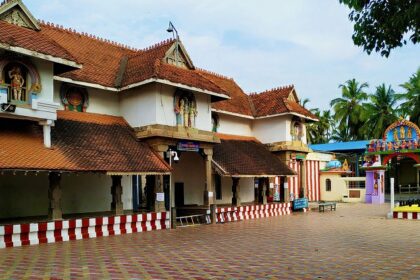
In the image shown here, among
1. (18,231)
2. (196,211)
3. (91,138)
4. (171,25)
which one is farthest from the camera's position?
(196,211)

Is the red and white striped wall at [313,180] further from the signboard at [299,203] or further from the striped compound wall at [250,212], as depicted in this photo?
the striped compound wall at [250,212]

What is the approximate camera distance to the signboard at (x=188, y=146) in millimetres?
16984

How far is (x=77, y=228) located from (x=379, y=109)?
36.9m

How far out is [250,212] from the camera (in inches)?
797

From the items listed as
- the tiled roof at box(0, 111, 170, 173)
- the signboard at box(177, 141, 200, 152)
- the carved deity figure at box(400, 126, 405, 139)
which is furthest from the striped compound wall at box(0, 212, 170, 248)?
the carved deity figure at box(400, 126, 405, 139)

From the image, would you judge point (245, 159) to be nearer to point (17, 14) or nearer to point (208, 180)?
point (208, 180)

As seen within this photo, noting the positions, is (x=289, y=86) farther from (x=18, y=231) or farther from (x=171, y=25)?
(x=18, y=231)

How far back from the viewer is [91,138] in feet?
48.6

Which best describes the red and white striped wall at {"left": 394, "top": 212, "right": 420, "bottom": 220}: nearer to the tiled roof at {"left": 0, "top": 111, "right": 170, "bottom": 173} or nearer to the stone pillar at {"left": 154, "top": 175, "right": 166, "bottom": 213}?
the stone pillar at {"left": 154, "top": 175, "right": 166, "bottom": 213}

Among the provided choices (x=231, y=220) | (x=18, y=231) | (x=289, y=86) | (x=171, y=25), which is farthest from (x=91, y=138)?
(x=289, y=86)

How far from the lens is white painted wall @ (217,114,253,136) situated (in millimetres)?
22547

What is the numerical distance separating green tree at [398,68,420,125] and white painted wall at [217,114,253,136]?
20.6 m

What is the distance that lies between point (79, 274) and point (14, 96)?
21.5 ft

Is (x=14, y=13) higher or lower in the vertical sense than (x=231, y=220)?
higher
